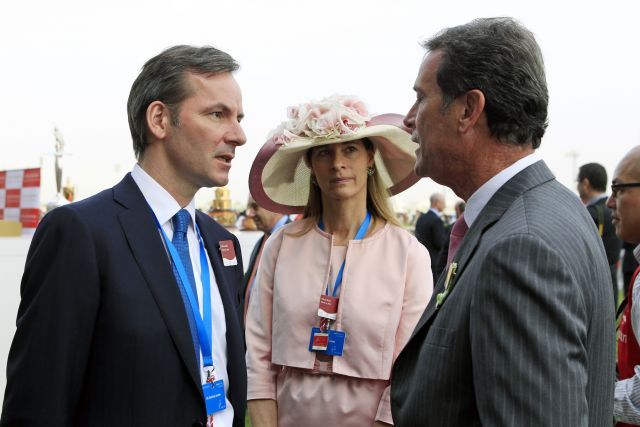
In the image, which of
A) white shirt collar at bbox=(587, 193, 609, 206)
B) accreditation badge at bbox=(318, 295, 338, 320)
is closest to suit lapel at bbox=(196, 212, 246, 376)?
accreditation badge at bbox=(318, 295, 338, 320)

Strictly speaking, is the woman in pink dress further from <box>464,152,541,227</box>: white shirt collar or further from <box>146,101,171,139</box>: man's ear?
<box>464,152,541,227</box>: white shirt collar

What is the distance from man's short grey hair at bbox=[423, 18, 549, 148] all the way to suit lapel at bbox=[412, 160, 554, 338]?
95mm

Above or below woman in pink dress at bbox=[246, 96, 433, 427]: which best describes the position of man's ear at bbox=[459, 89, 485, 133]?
above

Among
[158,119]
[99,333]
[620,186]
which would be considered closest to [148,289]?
[99,333]

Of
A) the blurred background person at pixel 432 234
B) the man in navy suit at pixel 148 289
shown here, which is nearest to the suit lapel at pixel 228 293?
the man in navy suit at pixel 148 289

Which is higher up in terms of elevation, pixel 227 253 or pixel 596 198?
pixel 227 253

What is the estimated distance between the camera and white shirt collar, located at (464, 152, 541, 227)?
149 cm

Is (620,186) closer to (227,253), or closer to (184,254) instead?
(227,253)

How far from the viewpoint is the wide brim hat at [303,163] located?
9.10 feet

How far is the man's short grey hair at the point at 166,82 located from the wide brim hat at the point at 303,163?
717mm

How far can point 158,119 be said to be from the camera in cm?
206

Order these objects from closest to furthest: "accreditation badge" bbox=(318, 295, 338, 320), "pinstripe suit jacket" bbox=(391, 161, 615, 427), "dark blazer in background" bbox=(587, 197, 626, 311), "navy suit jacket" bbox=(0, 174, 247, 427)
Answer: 1. "pinstripe suit jacket" bbox=(391, 161, 615, 427)
2. "navy suit jacket" bbox=(0, 174, 247, 427)
3. "accreditation badge" bbox=(318, 295, 338, 320)
4. "dark blazer in background" bbox=(587, 197, 626, 311)

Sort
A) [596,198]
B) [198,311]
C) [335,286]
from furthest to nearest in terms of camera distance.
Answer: [596,198]
[335,286]
[198,311]

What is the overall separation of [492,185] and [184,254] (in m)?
1.02
